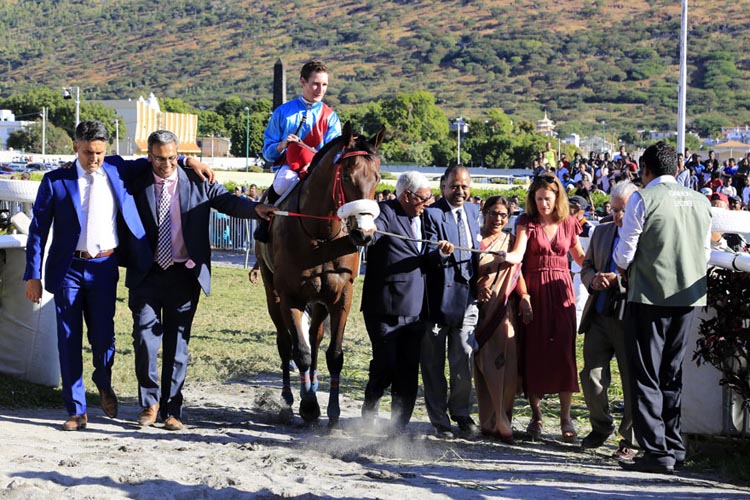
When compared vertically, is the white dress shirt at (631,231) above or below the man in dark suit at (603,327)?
above

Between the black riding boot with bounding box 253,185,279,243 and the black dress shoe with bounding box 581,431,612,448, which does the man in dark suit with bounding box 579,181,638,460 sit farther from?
the black riding boot with bounding box 253,185,279,243

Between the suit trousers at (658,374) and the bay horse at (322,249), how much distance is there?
2.03 metres

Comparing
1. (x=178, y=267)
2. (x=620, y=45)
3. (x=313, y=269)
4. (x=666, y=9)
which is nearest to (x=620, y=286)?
(x=313, y=269)

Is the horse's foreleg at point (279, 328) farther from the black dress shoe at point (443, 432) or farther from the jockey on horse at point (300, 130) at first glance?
the black dress shoe at point (443, 432)

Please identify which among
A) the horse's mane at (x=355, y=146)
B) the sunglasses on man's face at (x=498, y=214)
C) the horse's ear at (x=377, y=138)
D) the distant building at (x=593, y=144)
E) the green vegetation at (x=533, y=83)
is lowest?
the sunglasses on man's face at (x=498, y=214)

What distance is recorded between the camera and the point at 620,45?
180m

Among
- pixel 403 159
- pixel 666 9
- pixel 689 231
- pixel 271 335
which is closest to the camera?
pixel 689 231

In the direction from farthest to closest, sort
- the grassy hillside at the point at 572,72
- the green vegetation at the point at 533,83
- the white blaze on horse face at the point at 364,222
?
1. the grassy hillside at the point at 572,72
2. the green vegetation at the point at 533,83
3. the white blaze on horse face at the point at 364,222

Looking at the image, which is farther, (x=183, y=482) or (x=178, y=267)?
(x=178, y=267)

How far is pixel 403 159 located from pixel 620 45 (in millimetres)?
99931

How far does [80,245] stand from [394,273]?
2.16 metres

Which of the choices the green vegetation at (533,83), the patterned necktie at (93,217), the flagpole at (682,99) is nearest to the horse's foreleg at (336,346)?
the patterned necktie at (93,217)

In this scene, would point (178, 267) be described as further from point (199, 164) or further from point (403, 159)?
point (403, 159)

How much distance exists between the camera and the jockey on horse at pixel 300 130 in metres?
8.23
